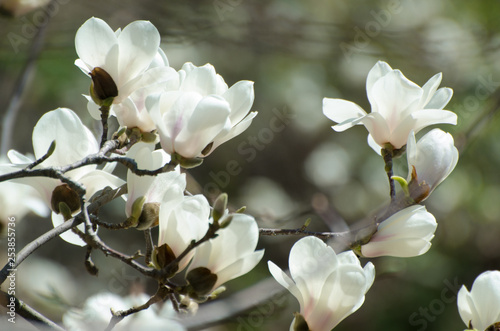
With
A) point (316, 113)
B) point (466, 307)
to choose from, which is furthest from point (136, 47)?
point (316, 113)

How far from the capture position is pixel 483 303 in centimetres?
65

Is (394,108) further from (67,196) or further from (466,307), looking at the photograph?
(67,196)

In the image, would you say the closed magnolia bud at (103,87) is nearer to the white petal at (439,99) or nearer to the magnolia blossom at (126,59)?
the magnolia blossom at (126,59)

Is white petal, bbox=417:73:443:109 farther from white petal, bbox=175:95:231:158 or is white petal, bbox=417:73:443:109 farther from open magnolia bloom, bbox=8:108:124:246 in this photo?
open magnolia bloom, bbox=8:108:124:246

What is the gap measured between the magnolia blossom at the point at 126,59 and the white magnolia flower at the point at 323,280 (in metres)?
0.21

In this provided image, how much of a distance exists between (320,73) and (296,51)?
0.52 metres

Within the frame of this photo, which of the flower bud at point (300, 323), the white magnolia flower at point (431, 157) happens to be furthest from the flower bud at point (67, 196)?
the white magnolia flower at point (431, 157)

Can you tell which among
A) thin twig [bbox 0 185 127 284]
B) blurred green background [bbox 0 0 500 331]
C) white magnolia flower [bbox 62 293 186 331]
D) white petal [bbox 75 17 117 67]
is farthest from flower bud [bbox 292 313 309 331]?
blurred green background [bbox 0 0 500 331]

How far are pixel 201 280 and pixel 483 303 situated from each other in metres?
0.32

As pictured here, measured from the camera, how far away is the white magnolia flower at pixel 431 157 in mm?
638

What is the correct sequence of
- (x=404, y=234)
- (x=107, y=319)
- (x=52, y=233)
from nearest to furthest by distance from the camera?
(x=52, y=233) < (x=404, y=234) < (x=107, y=319)

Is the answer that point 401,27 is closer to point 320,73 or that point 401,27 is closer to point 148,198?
point 320,73

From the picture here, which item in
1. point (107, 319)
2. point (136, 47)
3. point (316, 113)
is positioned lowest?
point (316, 113)

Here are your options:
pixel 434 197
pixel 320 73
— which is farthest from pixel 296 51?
pixel 434 197
